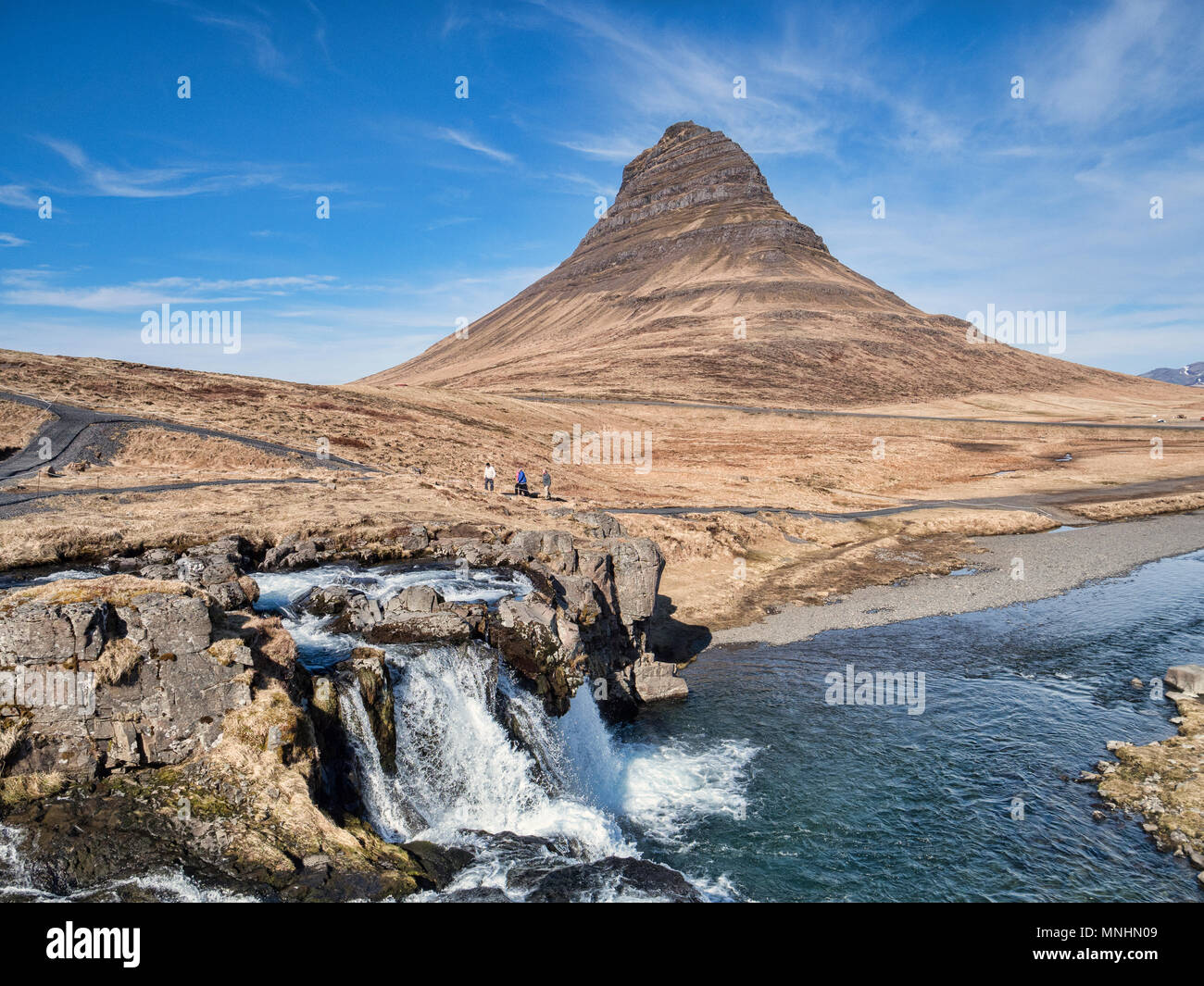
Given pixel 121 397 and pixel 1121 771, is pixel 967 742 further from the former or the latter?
pixel 121 397

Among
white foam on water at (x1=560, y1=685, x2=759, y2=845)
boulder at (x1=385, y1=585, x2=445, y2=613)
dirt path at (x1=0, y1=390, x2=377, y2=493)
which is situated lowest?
white foam on water at (x1=560, y1=685, x2=759, y2=845)

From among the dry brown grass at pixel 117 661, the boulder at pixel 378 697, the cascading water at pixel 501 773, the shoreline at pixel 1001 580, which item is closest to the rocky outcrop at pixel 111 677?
the dry brown grass at pixel 117 661

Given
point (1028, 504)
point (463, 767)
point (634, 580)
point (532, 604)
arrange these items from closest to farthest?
point (463, 767) < point (532, 604) < point (634, 580) < point (1028, 504)

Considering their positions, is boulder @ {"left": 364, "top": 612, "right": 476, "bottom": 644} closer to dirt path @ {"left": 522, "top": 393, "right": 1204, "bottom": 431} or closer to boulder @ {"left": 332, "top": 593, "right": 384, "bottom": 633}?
boulder @ {"left": 332, "top": 593, "right": 384, "bottom": 633}

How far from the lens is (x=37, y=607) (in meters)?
16.3

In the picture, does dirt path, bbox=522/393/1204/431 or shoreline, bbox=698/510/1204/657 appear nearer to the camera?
shoreline, bbox=698/510/1204/657

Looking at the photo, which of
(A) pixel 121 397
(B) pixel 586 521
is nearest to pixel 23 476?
→ (A) pixel 121 397

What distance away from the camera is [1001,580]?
4888 centimetres

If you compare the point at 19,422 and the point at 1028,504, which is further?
the point at 1028,504

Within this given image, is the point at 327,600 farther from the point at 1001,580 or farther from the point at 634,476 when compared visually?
the point at 634,476

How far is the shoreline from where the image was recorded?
4103cm

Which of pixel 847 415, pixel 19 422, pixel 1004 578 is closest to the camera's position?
pixel 1004 578

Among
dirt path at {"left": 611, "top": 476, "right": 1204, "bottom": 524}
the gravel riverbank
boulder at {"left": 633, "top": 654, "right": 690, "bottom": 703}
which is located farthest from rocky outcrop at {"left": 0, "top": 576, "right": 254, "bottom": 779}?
dirt path at {"left": 611, "top": 476, "right": 1204, "bottom": 524}

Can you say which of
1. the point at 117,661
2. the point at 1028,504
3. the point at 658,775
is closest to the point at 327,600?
the point at 117,661
